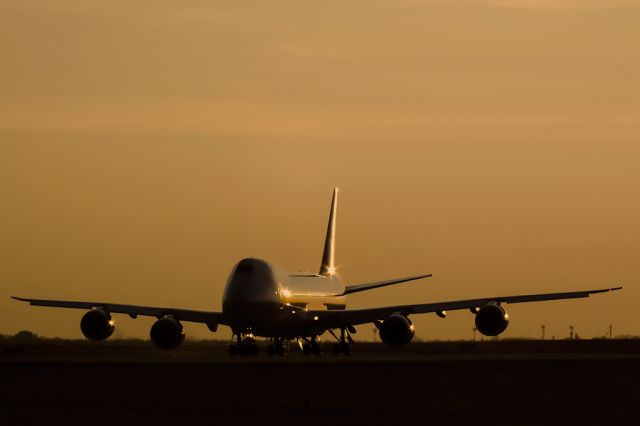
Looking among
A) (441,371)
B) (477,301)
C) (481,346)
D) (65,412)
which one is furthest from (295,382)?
(481,346)

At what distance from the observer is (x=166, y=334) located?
3046 inches

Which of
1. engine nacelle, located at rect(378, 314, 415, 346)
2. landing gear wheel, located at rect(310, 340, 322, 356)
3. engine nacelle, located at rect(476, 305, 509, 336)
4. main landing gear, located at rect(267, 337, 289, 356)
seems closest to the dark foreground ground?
engine nacelle, located at rect(476, 305, 509, 336)

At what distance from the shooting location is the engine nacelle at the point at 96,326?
76750 millimetres

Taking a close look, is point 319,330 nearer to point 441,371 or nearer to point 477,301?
point 477,301

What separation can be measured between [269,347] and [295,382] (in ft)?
121

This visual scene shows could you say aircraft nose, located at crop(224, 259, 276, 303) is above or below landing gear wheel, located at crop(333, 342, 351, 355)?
above

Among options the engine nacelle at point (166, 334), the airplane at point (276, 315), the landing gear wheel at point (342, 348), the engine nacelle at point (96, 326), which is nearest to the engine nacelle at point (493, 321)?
the airplane at point (276, 315)

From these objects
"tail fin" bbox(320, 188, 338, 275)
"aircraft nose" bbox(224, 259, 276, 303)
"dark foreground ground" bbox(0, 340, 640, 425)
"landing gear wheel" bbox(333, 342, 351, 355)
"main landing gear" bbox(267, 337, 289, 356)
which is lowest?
"dark foreground ground" bbox(0, 340, 640, 425)

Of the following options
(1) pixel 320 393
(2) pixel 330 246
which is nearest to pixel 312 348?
(2) pixel 330 246

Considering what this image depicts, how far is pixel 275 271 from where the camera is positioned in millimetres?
79812

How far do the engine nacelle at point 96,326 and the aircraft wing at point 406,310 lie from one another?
1196 cm

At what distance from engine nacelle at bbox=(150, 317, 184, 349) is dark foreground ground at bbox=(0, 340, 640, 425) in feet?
56.1

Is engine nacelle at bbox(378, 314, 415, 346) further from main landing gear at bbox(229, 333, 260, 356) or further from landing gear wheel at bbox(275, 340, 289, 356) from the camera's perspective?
landing gear wheel at bbox(275, 340, 289, 356)

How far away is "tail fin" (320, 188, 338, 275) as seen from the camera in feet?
336
